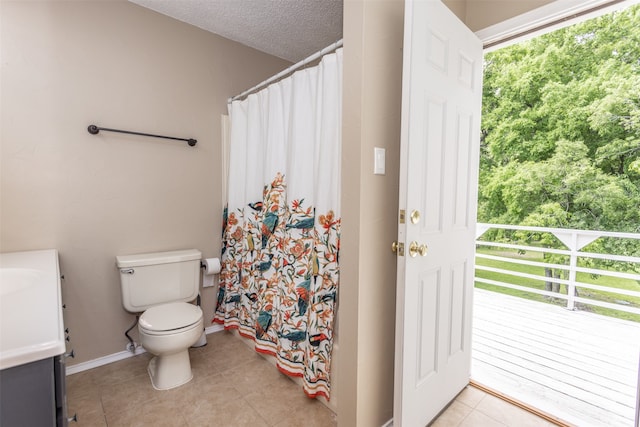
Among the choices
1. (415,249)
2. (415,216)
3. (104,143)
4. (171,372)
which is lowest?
(171,372)

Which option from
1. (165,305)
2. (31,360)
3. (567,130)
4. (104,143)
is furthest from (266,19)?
(567,130)

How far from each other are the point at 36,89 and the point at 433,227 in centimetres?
233

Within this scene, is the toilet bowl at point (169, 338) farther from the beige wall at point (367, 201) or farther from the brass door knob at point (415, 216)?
the brass door knob at point (415, 216)

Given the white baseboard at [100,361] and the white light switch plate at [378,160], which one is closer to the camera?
the white light switch plate at [378,160]

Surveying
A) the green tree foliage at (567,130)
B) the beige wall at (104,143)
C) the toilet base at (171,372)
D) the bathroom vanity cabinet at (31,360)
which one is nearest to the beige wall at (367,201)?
the bathroom vanity cabinet at (31,360)

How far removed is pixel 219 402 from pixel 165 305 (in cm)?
71

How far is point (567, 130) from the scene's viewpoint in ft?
16.7

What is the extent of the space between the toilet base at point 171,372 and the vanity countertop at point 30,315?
847mm

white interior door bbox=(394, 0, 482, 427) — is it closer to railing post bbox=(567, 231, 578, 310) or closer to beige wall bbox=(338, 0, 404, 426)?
beige wall bbox=(338, 0, 404, 426)

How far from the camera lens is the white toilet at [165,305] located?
5.68 feet

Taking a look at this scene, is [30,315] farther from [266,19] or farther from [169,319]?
[266,19]

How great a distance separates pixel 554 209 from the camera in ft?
16.6

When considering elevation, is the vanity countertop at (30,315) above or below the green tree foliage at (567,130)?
below

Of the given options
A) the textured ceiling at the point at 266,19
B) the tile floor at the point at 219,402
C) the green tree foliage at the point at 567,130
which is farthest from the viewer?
the green tree foliage at the point at 567,130
